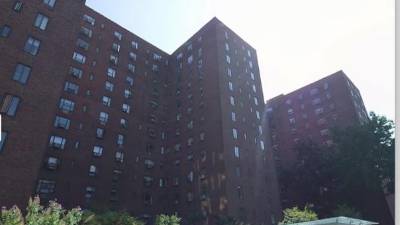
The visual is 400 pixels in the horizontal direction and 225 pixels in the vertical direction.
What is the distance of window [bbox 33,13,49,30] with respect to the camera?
91.6 ft

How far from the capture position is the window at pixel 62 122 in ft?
124

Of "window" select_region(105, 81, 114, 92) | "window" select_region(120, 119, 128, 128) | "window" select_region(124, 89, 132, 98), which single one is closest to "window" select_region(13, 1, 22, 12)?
"window" select_region(105, 81, 114, 92)

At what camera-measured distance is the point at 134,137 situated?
4659 centimetres

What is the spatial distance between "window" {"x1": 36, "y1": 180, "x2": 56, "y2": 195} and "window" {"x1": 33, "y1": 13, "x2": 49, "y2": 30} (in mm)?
17858

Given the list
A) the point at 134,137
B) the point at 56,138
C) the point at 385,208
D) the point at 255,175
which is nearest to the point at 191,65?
the point at 134,137

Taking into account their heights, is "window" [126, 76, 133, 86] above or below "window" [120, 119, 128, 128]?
above

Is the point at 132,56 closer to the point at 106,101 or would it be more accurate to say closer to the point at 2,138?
the point at 106,101

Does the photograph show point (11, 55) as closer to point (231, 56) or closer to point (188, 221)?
point (188, 221)

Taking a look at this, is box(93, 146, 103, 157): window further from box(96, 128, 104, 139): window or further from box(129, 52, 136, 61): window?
box(129, 52, 136, 61): window

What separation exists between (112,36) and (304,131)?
45287mm

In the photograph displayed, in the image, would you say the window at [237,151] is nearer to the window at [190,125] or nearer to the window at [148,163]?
the window at [190,125]

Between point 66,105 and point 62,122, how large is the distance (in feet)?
8.74

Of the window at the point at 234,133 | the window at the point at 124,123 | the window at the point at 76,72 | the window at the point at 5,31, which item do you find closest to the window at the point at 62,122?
the window at the point at 76,72

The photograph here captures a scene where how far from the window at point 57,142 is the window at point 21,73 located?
13.2 m
